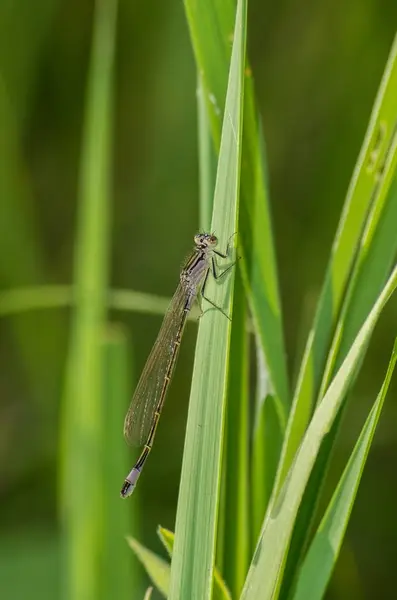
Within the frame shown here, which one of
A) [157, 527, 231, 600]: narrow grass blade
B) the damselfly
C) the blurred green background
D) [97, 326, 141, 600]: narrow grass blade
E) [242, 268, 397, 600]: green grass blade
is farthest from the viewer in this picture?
the blurred green background

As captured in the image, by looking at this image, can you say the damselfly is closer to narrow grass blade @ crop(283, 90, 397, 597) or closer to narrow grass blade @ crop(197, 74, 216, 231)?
narrow grass blade @ crop(197, 74, 216, 231)

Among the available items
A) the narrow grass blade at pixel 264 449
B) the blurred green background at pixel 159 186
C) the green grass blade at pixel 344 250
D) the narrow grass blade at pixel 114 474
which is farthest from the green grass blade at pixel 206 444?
the blurred green background at pixel 159 186

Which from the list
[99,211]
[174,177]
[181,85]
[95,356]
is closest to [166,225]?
[174,177]

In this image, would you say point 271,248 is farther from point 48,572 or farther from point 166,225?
point 166,225

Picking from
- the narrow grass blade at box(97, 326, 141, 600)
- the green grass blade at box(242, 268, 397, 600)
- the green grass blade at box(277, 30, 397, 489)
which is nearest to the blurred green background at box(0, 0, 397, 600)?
the narrow grass blade at box(97, 326, 141, 600)

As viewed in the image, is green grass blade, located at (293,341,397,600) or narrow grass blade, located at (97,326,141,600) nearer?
green grass blade, located at (293,341,397,600)

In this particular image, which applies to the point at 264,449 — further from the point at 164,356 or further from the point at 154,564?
the point at 164,356
